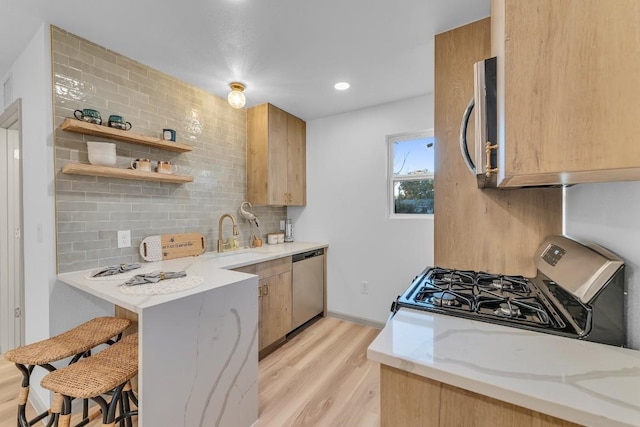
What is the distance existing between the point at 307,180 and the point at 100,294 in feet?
8.26

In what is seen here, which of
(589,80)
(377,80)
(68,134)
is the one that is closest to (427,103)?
(377,80)

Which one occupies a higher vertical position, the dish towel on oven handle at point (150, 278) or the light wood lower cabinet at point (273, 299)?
the dish towel on oven handle at point (150, 278)

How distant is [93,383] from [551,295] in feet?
6.33

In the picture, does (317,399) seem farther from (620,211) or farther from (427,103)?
(427,103)

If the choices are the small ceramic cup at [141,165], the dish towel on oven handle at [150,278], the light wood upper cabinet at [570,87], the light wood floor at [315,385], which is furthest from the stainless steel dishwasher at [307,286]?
the light wood upper cabinet at [570,87]

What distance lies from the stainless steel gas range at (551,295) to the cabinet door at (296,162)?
2.15m

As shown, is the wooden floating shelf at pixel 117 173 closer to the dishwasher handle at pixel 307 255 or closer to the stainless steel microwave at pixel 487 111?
the dishwasher handle at pixel 307 255

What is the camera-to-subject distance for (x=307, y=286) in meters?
3.04

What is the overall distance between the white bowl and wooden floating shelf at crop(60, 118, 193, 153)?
0.08 meters

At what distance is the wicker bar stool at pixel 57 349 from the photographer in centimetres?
130

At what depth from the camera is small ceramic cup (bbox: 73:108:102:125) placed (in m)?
1.77

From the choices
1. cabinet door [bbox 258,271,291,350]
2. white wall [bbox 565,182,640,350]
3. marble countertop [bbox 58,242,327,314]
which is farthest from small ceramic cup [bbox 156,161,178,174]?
white wall [bbox 565,182,640,350]

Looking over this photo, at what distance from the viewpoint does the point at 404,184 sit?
2.99 meters

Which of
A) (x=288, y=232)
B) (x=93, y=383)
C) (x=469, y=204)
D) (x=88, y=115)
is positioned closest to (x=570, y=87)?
(x=469, y=204)
